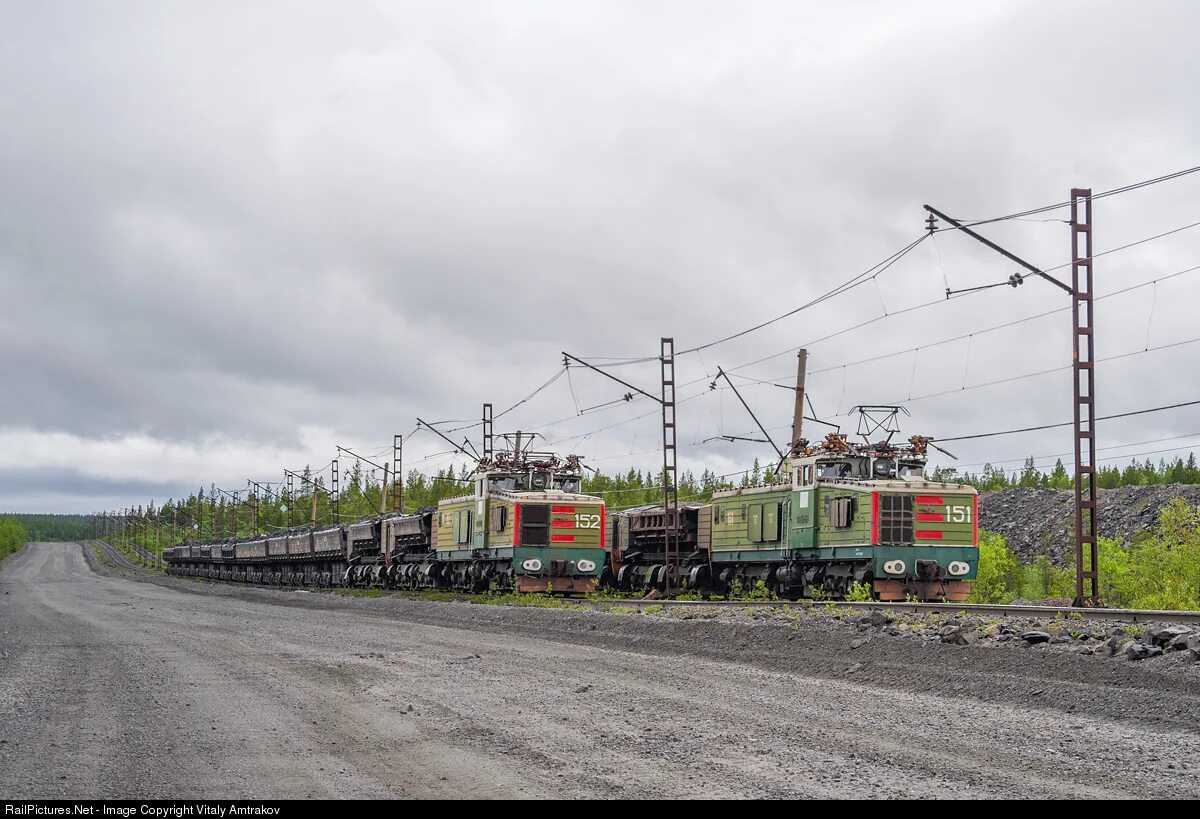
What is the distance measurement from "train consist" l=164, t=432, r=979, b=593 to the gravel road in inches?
367

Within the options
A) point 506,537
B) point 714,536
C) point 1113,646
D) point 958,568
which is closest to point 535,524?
point 506,537

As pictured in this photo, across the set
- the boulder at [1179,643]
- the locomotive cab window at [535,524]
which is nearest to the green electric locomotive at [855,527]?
the locomotive cab window at [535,524]

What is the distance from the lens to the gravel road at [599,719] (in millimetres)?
8117

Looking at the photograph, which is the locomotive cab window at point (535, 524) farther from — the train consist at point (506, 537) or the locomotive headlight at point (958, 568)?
the locomotive headlight at point (958, 568)

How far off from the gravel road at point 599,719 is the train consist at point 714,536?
9.31 m

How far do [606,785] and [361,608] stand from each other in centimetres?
2837

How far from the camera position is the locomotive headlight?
2814 centimetres

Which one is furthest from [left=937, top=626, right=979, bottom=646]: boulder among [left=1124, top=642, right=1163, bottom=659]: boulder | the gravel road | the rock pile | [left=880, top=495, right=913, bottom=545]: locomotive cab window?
→ [left=880, top=495, right=913, bottom=545]: locomotive cab window

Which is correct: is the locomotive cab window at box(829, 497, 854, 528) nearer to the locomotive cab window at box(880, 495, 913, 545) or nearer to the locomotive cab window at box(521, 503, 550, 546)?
the locomotive cab window at box(880, 495, 913, 545)

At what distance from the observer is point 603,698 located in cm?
1262

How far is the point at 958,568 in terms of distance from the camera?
92.6ft

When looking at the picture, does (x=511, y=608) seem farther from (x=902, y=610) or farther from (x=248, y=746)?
(x=248, y=746)

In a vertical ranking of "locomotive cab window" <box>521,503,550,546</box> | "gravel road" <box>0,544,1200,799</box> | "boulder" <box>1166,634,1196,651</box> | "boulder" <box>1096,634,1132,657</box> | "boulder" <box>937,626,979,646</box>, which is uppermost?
"locomotive cab window" <box>521,503,550,546</box>

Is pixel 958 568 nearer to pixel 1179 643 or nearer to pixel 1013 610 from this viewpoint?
pixel 1013 610
